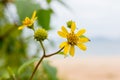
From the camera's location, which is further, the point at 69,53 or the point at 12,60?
the point at 12,60

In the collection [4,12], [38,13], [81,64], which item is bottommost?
[81,64]

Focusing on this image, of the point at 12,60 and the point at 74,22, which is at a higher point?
the point at 74,22

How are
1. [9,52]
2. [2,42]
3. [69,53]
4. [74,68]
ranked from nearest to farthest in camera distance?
[69,53] < [2,42] < [9,52] < [74,68]

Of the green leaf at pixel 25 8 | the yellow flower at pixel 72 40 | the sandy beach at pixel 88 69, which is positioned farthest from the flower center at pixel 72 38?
the sandy beach at pixel 88 69

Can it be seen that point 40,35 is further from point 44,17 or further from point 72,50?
point 44,17

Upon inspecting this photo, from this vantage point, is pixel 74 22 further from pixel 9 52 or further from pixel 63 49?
pixel 9 52

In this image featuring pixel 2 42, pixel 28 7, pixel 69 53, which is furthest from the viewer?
pixel 2 42

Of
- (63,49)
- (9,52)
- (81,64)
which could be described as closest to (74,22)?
(63,49)

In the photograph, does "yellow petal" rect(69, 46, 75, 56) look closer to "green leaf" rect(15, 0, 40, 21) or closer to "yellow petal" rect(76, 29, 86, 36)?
"yellow petal" rect(76, 29, 86, 36)
